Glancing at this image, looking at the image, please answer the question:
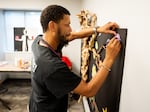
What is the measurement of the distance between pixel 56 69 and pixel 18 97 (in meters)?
3.31

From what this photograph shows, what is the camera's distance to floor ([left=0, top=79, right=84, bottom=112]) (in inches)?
143

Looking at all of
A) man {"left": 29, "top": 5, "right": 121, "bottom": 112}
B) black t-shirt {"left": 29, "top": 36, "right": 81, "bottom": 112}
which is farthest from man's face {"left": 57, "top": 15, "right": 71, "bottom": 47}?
black t-shirt {"left": 29, "top": 36, "right": 81, "bottom": 112}

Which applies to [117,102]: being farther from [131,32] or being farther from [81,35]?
[81,35]

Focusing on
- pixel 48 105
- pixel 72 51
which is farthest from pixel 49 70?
pixel 72 51

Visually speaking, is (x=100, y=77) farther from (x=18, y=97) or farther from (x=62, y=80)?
(x=18, y=97)

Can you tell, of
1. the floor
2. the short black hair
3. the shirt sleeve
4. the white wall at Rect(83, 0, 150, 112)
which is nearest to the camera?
the white wall at Rect(83, 0, 150, 112)

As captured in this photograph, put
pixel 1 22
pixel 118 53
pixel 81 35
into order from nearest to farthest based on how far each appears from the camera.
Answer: pixel 118 53
pixel 81 35
pixel 1 22

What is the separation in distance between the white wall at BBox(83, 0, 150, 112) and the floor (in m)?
Answer: 2.67

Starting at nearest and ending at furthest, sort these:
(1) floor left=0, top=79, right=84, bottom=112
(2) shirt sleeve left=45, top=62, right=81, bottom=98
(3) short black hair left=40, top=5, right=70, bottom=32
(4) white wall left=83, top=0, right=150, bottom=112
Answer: (4) white wall left=83, top=0, right=150, bottom=112, (2) shirt sleeve left=45, top=62, right=81, bottom=98, (3) short black hair left=40, top=5, right=70, bottom=32, (1) floor left=0, top=79, right=84, bottom=112

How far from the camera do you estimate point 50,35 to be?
133 cm

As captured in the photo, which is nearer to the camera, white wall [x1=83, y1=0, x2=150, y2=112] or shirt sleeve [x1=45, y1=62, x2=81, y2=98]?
white wall [x1=83, y1=0, x2=150, y2=112]

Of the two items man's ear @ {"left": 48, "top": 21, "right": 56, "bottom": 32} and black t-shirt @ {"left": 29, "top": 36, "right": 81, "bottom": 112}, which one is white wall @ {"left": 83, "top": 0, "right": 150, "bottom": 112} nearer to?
black t-shirt @ {"left": 29, "top": 36, "right": 81, "bottom": 112}

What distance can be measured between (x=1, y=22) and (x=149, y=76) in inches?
184

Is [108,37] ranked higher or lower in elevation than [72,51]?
higher
